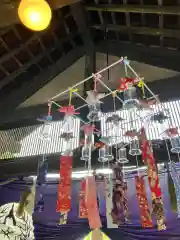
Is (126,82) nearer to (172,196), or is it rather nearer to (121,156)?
(121,156)

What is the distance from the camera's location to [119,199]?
2229 mm

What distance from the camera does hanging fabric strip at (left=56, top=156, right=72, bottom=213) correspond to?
95.0 inches

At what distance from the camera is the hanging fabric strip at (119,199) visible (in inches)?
86.0

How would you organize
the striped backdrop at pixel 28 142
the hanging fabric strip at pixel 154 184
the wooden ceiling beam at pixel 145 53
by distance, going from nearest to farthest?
the hanging fabric strip at pixel 154 184, the wooden ceiling beam at pixel 145 53, the striped backdrop at pixel 28 142

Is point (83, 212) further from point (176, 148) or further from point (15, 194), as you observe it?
point (15, 194)

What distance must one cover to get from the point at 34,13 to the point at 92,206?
1.41 metres

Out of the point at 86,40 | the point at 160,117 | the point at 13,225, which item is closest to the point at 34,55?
the point at 86,40

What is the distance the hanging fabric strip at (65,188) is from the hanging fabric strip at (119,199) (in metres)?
0.46

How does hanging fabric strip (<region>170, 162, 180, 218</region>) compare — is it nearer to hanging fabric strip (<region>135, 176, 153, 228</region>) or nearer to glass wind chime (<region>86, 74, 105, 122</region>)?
hanging fabric strip (<region>135, 176, 153, 228</region>)

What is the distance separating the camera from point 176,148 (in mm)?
2424

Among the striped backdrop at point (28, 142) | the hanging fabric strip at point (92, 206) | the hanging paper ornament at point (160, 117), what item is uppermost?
the striped backdrop at point (28, 142)

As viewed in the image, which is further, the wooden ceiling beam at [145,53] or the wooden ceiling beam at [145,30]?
the wooden ceiling beam at [145,53]

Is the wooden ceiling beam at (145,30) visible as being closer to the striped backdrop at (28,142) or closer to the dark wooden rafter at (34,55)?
the dark wooden rafter at (34,55)

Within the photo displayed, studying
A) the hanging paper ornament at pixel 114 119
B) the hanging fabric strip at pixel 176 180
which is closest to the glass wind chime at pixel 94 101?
the hanging paper ornament at pixel 114 119
